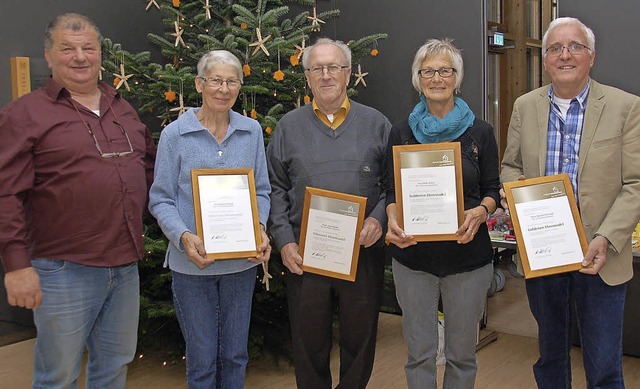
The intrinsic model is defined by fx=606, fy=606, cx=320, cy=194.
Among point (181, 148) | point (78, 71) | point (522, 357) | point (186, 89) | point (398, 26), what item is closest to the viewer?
point (78, 71)

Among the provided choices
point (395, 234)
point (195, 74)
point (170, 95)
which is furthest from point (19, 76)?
point (395, 234)

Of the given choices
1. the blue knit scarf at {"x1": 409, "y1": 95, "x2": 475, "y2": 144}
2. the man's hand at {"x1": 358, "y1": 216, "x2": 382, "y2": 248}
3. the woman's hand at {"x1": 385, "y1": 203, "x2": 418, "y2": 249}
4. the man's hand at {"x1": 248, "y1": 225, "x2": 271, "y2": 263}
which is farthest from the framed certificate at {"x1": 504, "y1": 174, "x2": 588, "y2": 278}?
the man's hand at {"x1": 248, "y1": 225, "x2": 271, "y2": 263}

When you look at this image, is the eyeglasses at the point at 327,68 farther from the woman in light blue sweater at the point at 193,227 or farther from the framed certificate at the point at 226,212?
the framed certificate at the point at 226,212

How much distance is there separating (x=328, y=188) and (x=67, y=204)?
98 centimetres

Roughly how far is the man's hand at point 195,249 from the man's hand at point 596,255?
1.37 m

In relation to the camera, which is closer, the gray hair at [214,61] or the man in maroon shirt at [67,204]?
the man in maroon shirt at [67,204]

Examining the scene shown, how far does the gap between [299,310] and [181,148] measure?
836 mm

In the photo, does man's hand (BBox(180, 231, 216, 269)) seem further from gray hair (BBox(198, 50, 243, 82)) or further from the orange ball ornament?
the orange ball ornament

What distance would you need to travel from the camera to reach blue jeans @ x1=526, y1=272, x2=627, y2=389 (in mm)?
2277

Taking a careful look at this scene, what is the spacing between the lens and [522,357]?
3990 mm

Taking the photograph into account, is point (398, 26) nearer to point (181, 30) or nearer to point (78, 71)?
point (181, 30)

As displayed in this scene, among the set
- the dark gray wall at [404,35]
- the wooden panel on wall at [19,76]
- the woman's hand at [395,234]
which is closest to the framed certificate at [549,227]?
the woman's hand at [395,234]

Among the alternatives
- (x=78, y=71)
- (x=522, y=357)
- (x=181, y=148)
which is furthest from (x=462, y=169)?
(x=522, y=357)

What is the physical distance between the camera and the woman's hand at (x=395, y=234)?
2283mm
